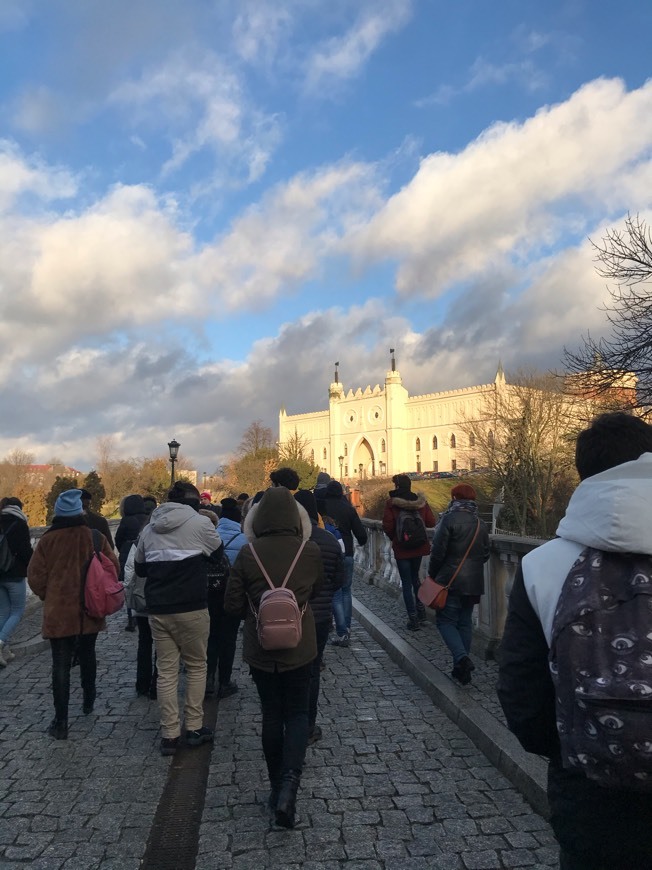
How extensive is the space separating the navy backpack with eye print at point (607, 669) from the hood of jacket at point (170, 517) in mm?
3794

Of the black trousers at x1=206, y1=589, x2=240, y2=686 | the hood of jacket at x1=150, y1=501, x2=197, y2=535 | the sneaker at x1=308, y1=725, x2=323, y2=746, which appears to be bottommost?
the sneaker at x1=308, y1=725, x2=323, y2=746

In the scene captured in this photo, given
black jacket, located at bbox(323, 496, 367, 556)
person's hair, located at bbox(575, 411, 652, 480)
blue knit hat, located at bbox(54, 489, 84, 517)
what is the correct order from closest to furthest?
1. person's hair, located at bbox(575, 411, 652, 480)
2. blue knit hat, located at bbox(54, 489, 84, 517)
3. black jacket, located at bbox(323, 496, 367, 556)

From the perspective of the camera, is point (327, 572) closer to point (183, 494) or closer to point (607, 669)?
point (183, 494)

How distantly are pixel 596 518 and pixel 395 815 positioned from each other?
2.87 meters

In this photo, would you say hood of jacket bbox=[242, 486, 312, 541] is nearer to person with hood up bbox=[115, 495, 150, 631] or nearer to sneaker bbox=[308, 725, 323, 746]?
sneaker bbox=[308, 725, 323, 746]

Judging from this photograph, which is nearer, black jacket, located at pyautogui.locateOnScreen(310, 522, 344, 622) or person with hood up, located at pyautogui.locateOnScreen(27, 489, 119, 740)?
black jacket, located at pyautogui.locateOnScreen(310, 522, 344, 622)

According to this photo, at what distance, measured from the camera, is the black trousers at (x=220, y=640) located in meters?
6.49

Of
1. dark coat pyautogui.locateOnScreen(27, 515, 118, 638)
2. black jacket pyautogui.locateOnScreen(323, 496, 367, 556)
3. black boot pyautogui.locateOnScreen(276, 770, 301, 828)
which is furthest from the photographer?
black jacket pyautogui.locateOnScreen(323, 496, 367, 556)

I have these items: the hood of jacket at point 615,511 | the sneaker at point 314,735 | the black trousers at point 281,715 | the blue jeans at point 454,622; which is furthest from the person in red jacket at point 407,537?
the hood of jacket at point 615,511

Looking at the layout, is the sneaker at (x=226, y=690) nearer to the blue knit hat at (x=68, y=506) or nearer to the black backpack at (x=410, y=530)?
the blue knit hat at (x=68, y=506)

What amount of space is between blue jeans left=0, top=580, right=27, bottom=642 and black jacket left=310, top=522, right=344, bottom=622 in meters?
3.74

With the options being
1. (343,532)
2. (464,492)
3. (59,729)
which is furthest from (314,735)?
(343,532)

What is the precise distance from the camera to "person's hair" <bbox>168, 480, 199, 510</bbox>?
5.68 m

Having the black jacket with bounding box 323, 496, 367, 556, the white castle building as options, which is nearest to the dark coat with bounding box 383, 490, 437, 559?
the black jacket with bounding box 323, 496, 367, 556
